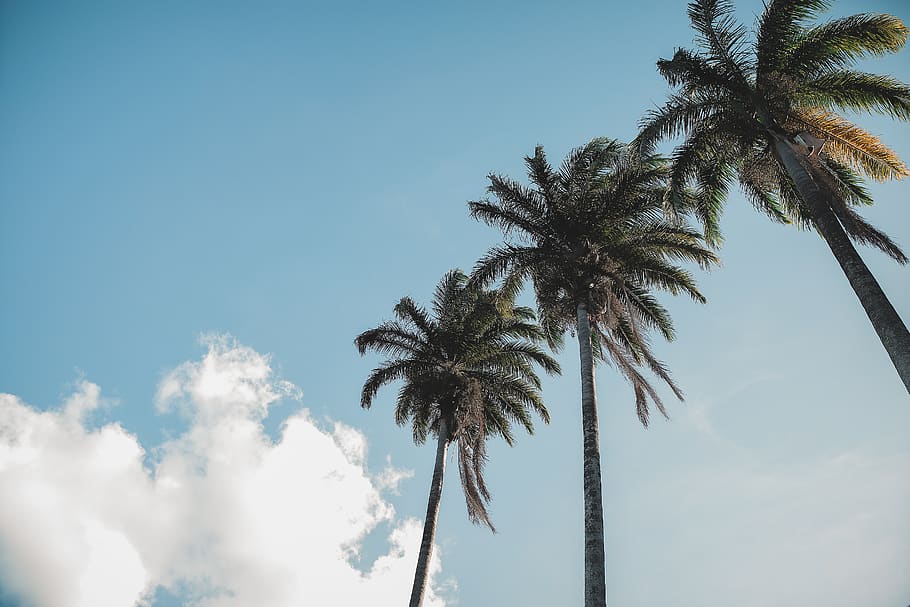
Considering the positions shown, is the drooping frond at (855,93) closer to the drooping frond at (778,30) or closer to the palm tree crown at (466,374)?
the drooping frond at (778,30)

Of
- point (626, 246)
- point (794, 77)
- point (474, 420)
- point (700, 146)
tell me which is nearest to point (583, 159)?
point (626, 246)

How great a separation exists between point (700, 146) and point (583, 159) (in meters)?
5.30

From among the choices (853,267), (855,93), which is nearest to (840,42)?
(855,93)

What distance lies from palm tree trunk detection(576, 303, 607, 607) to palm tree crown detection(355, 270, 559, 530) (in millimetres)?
5823

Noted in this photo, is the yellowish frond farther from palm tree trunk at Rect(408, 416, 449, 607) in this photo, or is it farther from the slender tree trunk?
palm tree trunk at Rect(408, 416, 449, 607)

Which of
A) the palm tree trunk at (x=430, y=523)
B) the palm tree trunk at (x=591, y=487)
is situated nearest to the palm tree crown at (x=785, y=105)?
the palm tree trunk at (x=591, y=487)

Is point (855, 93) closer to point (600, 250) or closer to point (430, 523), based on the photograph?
point (600, 250)

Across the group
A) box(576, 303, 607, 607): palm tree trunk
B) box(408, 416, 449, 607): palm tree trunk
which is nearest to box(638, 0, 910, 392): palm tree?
box(576, 303, 607, 607): palm tree trunk

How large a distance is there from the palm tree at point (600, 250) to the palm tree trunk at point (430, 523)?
707 centimetres

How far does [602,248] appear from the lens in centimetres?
2027

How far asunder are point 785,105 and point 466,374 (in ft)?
50.1

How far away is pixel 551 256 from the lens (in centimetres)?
2059

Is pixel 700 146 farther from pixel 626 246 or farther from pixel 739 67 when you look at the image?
pixel 626 246

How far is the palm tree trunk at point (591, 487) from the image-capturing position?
46.2 feet
